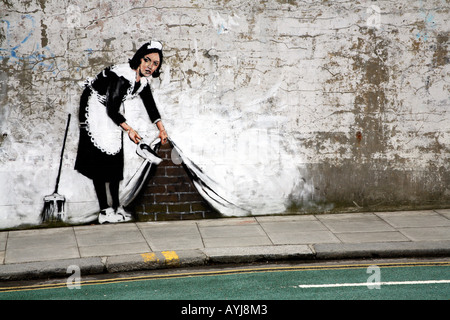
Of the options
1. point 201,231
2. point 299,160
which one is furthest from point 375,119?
point 201,231

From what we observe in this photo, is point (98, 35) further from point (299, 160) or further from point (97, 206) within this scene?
point (299, 160)

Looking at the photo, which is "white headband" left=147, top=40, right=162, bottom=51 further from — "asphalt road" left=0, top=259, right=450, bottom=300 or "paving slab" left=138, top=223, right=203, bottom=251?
"asphalt road" left=0, top=259, right=450, bottom=300

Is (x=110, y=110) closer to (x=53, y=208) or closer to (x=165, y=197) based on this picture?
(x=165, y=197)

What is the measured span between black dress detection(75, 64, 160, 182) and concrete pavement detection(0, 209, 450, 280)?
1.13 meters

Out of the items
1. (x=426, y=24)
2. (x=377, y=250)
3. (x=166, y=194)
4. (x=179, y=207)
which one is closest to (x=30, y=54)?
(x=166, y=194)

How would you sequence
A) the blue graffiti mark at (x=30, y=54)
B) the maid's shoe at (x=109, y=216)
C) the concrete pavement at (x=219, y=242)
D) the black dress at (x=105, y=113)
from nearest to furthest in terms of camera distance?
1. the concrete pavement at (x=219, y=242)
2. the blue graffiti mark at (x=30, y=54)
3. the black dress at (x=105, y=113)
4. the maid's shoe at (x=109, y=216)

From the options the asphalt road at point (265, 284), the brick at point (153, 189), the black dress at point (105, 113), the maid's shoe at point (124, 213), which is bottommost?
the asphalt road at point (265, 284)

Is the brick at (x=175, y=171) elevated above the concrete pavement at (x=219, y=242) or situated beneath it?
elevated above

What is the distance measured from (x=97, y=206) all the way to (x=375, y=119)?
17.0 feet

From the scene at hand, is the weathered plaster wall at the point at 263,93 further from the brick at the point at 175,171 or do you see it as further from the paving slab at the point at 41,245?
the paving slab at the point at 41,245

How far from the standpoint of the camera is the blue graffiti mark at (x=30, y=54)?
968 cm

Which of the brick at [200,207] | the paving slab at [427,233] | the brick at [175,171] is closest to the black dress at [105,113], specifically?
the brick at [175,171]

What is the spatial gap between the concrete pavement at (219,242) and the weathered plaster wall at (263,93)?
1.72 ft

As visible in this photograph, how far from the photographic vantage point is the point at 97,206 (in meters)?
10.2
